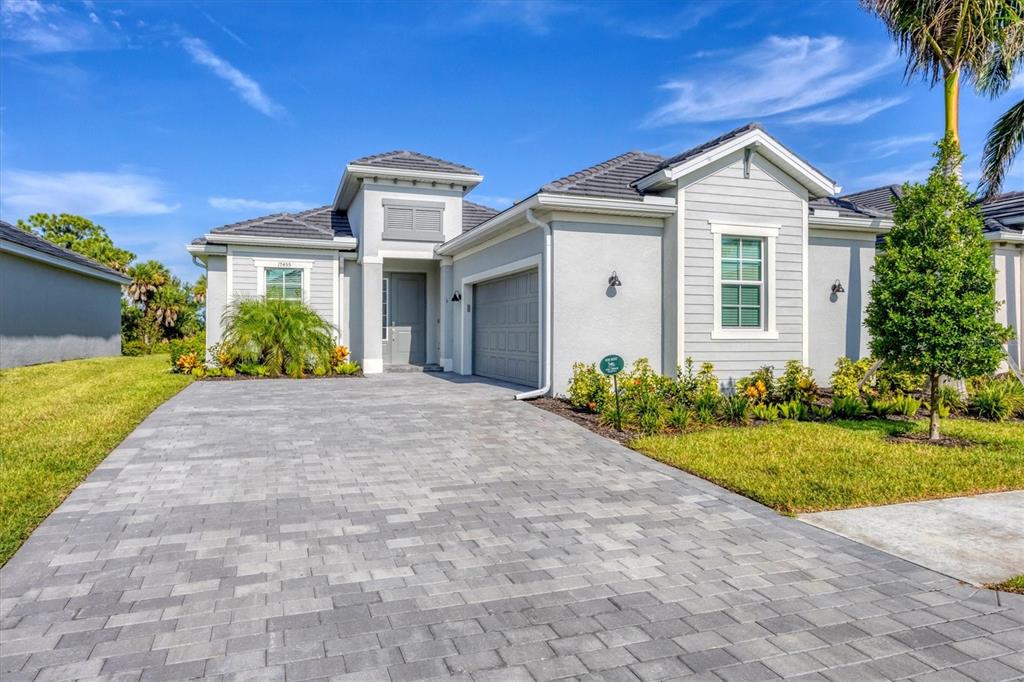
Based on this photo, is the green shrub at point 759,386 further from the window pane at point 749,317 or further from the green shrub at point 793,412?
the window pane at point 749,317

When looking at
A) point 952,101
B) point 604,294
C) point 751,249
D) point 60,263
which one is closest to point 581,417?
point 604,294

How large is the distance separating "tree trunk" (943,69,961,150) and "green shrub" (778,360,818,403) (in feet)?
16.1

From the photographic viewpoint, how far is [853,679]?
2.64 meters

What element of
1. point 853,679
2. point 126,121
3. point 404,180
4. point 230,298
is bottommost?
point 853,679

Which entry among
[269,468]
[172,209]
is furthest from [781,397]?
[172,209]

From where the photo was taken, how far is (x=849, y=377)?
1055 centimetres

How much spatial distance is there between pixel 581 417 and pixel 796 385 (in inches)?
161

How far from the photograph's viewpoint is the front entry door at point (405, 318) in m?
17.2

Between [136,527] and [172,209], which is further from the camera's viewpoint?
[172,209]

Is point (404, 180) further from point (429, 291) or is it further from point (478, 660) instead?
point (478, 660)

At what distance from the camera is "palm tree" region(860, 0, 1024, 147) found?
10.4 meters

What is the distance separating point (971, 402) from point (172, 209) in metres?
Result: 24.4

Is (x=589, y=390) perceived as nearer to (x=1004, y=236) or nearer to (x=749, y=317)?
(x=749, y=317)

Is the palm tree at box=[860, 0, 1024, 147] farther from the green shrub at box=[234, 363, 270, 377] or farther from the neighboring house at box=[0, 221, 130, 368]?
→ the neighboring house at box=[0, 221, 130, 368]
